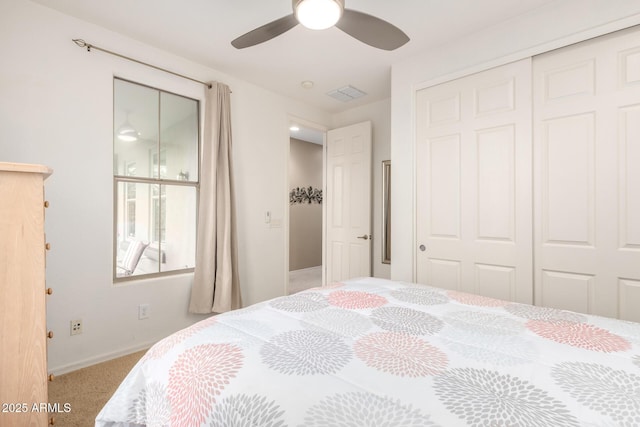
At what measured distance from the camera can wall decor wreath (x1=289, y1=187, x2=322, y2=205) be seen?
5.95 m

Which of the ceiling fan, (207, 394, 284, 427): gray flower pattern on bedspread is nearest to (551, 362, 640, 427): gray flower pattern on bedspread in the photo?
(207, 394, 284, 427): gray flower pattern on bedspread

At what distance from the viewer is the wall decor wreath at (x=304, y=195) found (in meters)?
5.95

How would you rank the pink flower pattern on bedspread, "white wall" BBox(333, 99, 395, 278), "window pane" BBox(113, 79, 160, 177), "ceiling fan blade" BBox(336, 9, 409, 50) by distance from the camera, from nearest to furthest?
the pink flower pattern on bedspread → "ceiling fan blade" BBox(336, 9, 409, 50) → "window pane" BBox(113, 79, 160, 177) → "white wall" BBox(333, 99, 395, 278)

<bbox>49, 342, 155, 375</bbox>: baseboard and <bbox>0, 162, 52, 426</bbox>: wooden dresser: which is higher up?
<bbox>0, 162, 52, 426</bbox>: wooden dresser

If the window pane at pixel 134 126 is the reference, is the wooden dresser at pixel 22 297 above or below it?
below

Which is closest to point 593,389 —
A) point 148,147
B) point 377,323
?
point 377,323

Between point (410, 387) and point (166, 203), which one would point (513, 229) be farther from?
point (166, 203)

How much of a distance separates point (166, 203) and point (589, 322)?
297 centimetres

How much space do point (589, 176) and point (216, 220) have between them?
2.83 meters

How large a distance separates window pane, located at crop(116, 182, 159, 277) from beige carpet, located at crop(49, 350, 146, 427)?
2.23ft

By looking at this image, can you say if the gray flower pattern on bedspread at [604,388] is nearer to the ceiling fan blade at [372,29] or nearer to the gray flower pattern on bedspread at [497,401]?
the gray flower pattern on bedspread at [497,401]

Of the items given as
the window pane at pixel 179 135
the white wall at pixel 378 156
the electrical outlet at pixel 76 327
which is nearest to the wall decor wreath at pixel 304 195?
the white wall at pixel 378 156

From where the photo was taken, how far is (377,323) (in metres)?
1.16

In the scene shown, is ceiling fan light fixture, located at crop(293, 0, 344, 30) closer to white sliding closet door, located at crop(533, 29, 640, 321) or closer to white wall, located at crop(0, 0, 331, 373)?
white sliding closet door, located at crop(533, 29, 640, 321)
